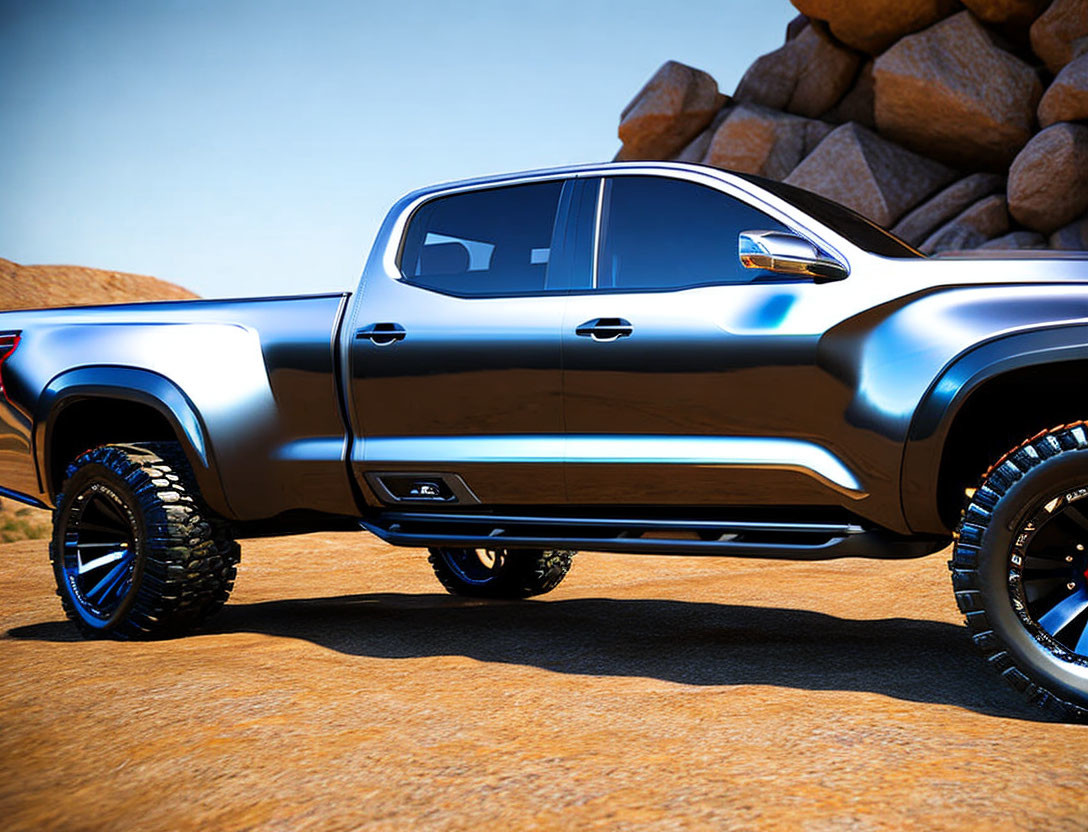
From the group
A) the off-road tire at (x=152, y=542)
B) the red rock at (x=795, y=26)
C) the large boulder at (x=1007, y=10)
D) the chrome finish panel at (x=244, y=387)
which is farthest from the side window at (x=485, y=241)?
the red rock at (x=795, y=26)

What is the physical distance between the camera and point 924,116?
64.9 feet

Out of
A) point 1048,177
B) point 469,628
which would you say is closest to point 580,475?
point 469,628

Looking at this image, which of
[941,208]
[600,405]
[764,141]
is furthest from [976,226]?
[600,405]

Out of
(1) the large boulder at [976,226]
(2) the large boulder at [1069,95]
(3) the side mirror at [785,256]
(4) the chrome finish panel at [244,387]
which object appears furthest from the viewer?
(1) the large boulder at [976,226]

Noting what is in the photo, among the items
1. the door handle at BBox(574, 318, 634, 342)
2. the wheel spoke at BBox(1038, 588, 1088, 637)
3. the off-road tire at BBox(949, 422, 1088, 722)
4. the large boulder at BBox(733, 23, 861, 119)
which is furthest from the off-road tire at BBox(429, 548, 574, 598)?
the large boulder at BBox(733, 23, 861, 119)

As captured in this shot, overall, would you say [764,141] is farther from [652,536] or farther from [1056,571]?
[1056,571]

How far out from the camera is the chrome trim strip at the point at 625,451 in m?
3.97

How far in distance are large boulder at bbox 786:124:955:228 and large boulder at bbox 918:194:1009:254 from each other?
114 cm

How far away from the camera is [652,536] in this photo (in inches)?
167

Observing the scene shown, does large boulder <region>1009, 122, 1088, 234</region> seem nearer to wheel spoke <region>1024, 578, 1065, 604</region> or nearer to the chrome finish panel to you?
the chrome finish panel

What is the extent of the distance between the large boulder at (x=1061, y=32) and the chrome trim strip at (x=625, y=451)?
58.9 ft

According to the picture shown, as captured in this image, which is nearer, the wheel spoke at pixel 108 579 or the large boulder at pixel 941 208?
the wheel spoke at pixel 108 579

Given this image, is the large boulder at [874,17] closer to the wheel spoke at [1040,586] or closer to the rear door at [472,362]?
the rear door at [472,362]

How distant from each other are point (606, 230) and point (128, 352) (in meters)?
2.27
